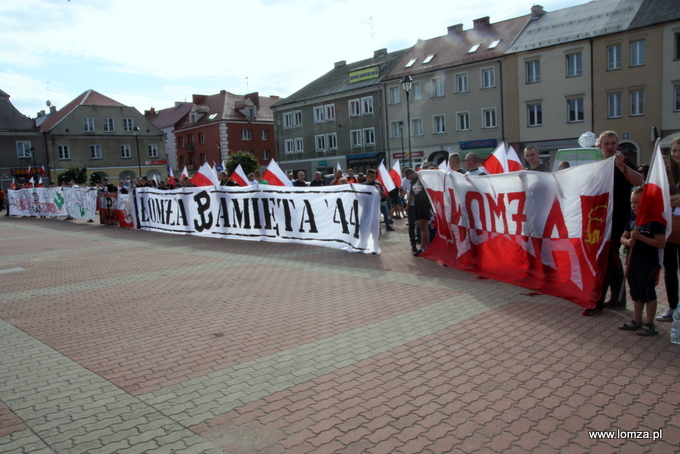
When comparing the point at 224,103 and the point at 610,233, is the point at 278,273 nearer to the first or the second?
the point at 610,233

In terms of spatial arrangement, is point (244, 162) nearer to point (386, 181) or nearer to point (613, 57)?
point (613, 57)

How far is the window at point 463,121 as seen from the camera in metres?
39.8

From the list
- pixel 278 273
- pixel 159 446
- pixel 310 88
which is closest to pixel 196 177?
pixel 278 273

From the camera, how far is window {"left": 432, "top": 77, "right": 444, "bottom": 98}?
41.0 metres

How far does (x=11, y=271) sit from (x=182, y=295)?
5.59 metres

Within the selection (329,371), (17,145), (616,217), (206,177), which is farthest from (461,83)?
(17,145)

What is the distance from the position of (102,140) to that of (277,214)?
53.7 meters

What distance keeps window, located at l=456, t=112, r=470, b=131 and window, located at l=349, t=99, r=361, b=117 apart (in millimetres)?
10745

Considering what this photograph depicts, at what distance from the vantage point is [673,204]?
510 centimetres

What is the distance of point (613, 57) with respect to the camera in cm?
3253

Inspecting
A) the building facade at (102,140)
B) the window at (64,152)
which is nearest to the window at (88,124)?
the building facade at (102,140)

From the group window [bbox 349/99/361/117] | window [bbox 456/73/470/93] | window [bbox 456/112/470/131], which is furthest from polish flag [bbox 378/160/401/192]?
window [bbox 349/99/361/117]

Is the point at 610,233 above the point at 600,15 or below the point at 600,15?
below

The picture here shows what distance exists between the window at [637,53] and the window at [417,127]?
15.8m
